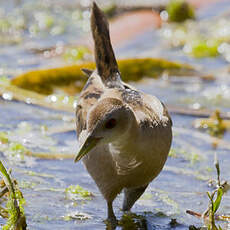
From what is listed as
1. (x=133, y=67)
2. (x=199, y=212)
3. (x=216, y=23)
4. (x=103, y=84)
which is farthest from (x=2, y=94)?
(x=216, y=23)

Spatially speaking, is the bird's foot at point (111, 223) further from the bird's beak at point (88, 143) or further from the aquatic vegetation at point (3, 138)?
the aquatic vegetation at point (3, 138)

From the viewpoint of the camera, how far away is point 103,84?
156 inches

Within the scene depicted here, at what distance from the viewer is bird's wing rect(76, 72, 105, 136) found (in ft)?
12.4

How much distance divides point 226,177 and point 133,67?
2666mm

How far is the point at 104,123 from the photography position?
2.82 meters

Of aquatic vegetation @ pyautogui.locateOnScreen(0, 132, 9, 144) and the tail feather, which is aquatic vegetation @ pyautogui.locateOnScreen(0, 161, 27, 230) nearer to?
the tail feather

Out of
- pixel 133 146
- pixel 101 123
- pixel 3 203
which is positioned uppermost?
pixel 101 123

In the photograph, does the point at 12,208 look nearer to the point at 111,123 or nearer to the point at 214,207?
the point at 111,123

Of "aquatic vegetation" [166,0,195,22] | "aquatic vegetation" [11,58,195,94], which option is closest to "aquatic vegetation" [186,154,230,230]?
"aquatic vegetation" [11,58,195,94]

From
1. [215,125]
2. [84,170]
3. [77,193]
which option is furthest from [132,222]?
[215,125]

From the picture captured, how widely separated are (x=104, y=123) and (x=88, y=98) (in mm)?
1063

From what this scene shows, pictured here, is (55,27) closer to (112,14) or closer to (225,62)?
(112,14)

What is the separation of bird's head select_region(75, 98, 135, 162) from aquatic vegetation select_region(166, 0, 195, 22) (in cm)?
620

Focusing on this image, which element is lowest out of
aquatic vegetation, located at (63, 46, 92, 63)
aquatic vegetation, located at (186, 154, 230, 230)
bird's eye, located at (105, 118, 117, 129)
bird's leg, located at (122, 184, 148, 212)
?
aquatic vegetation, located at (63, 46, 92, 63)
